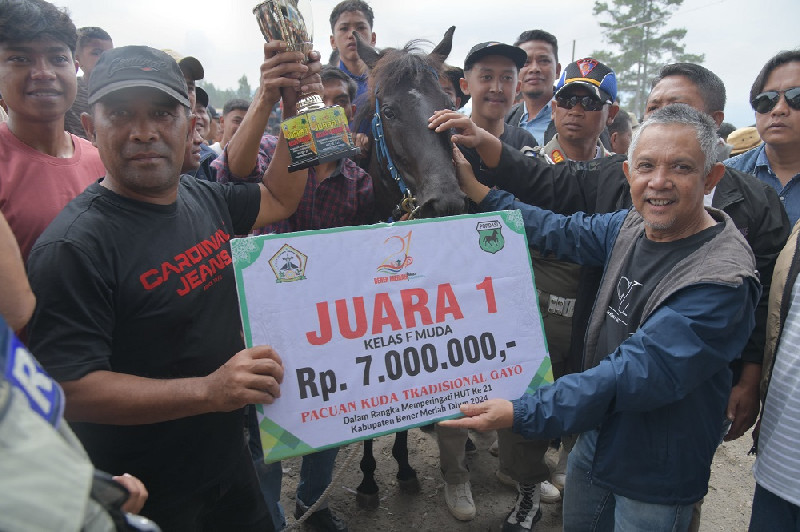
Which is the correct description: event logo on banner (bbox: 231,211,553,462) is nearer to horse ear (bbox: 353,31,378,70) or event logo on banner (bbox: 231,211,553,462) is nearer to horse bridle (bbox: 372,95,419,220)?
horse bridle (bbox: 372,95,419,220)

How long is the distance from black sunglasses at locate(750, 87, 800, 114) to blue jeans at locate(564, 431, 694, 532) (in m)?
2.42

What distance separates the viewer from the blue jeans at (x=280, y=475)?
9.53 feet

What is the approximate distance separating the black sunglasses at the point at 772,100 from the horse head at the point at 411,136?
6.41 feet

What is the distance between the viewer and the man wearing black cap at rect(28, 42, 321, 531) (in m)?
1.42

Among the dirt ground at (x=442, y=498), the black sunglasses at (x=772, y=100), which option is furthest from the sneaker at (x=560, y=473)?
the black sunglasses at (x=772, y=100)

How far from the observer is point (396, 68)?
9.50ft

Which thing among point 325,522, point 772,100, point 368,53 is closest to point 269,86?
point 368,53

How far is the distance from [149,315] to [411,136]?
5.93 ft

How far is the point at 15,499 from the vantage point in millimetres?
674

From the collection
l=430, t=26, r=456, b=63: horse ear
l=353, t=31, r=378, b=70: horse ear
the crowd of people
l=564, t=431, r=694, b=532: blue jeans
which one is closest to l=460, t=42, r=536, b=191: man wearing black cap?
l=430, t=26, r=456, b=63: horse ear

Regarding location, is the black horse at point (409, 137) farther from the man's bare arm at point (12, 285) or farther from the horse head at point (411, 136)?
the man's bare arm at point (12, 285)

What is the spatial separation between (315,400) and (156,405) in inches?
20.8

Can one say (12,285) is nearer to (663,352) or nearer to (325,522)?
(663,352)

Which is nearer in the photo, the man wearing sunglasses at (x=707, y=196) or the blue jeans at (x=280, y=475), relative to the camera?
the man wearing sunglasses at (x=707, y=196)
